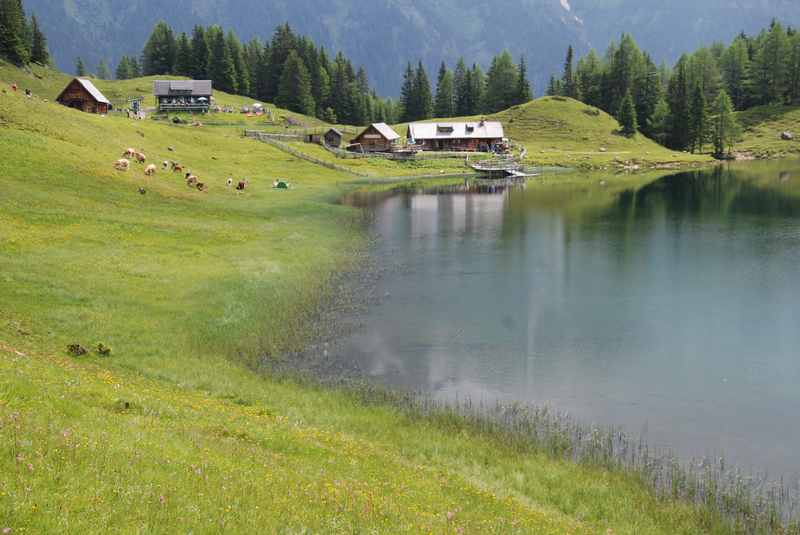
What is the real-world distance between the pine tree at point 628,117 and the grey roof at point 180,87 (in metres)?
113

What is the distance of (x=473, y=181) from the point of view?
133 metres

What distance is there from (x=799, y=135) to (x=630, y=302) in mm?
176995

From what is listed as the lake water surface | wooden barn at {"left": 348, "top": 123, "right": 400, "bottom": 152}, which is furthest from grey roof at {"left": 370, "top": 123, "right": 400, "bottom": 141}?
the lake water surface

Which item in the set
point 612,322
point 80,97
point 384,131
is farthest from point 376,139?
point 612,322

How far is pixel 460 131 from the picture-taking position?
174250 millimetres

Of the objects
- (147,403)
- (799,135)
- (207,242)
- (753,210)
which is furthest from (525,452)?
(799,135)

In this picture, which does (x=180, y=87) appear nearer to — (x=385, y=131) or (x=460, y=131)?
(x=385, y=131)

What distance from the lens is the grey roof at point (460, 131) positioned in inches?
6811

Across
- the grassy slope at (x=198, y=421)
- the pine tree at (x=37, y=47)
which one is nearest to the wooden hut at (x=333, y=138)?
the pine tree at (x=37, y=47)

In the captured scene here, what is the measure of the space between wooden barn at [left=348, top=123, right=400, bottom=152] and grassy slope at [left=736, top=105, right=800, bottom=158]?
98.6m

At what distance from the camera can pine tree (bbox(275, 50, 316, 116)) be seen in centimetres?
19250

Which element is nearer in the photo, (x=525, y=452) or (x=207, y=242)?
(x=525, y=452)

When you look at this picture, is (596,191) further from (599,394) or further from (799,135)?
(799,135)

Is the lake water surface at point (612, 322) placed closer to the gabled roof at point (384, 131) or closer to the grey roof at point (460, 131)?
the gabled roof at point (384, 131)
